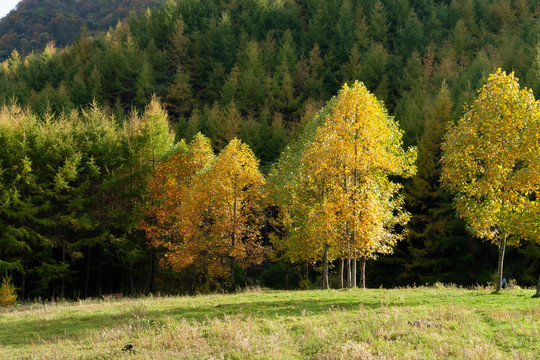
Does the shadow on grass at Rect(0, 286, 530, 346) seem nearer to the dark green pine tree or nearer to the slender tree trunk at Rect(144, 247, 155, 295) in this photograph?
the slender tree trunk at Rect(144, 247, 155, 295)

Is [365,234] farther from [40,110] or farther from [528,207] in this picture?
[40,110]

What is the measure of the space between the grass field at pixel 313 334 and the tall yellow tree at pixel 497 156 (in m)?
3.83

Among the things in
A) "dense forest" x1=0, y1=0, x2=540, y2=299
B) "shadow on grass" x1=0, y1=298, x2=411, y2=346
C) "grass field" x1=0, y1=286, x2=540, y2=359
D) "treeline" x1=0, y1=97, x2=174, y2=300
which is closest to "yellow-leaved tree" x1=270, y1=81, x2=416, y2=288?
"shadow on grass" x1=0, y1=298, x2=411, y2=346

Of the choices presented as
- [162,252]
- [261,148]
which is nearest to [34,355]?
[162,252]

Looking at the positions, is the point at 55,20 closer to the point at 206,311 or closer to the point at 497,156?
the point at 206,311

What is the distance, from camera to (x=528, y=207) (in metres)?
17.0

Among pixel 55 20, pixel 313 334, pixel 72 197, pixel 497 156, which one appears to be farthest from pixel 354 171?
pixel 55 20

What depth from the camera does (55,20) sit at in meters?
164

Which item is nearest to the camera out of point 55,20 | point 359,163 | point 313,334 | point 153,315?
point 313,334

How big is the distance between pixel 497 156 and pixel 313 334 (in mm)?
13770

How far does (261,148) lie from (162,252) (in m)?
24.4

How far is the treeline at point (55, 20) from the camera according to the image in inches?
5899

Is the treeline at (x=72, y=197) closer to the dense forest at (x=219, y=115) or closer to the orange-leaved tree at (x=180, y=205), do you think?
the dense forest at (x=219, y=115)

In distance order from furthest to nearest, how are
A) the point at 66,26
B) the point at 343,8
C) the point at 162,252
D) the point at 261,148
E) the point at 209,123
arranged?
the point at 66,26 → the point at 343,8 → the point at 209,123 → the point at 261,148 → the point at 162,252
